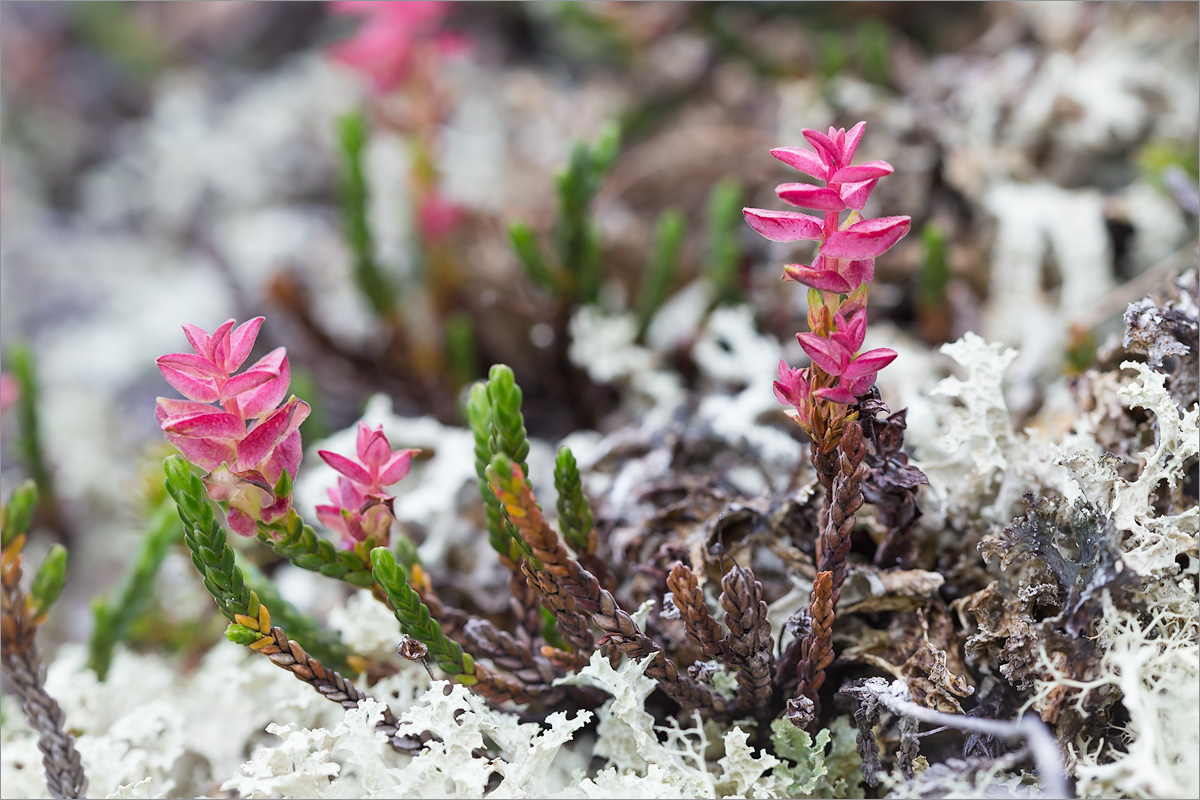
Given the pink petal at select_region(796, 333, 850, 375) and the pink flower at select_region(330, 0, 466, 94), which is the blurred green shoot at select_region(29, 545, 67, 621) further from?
the pink flower at select_region(330, 0, 466, 94)

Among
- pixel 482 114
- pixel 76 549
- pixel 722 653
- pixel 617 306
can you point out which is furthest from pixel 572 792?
pixel 482 114

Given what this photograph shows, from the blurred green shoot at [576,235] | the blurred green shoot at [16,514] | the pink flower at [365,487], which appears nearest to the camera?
the pink flower at [365,487]

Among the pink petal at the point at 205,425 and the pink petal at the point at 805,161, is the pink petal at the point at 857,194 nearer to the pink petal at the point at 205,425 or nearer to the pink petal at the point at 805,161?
the pink petal at the point at 805,161

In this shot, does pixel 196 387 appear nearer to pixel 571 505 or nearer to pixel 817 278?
pixel 571 505

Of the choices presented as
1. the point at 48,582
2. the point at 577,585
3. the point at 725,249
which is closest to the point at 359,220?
Answer: the point at 725,249

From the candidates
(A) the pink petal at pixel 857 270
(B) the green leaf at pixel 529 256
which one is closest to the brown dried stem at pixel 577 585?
(A) the pink petal at pixel 857 270

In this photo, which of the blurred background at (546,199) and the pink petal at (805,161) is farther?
the blurred background at (546,199)

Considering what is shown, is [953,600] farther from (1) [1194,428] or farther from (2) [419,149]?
(2) [419,149]
